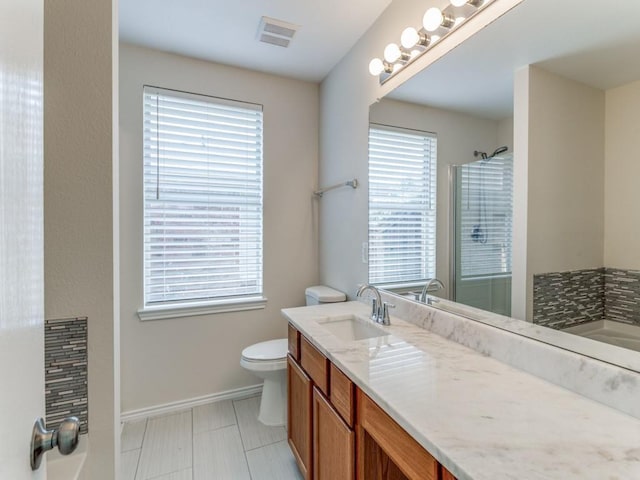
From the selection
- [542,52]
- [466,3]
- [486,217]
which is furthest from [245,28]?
[486,217]

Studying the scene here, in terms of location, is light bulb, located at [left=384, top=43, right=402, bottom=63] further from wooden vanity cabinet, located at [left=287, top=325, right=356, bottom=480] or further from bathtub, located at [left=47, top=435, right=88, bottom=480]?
bathtub, located at [left=47, top=435, right=88, bottom=480]

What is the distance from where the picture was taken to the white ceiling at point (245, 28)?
5.81 ft

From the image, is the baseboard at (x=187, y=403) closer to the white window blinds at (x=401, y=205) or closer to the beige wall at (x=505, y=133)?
the white window blinds at (x=401, y=205)

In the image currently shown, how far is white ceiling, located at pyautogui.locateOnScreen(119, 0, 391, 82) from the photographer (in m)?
1.77

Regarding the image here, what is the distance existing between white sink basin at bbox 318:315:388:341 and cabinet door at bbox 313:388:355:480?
0.39 m

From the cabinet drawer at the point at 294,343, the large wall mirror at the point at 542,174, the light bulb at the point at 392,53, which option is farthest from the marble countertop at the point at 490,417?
the light bulb at the point at 392,53

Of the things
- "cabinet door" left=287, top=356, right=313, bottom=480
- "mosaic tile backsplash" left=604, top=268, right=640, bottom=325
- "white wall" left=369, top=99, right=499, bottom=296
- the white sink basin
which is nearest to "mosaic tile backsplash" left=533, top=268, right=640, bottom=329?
"mosaic tile backsplash" left=604, top=268, right=640, bottom=325

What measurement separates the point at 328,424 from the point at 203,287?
1512 mm

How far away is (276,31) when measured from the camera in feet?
6.46

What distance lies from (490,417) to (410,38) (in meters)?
1.65

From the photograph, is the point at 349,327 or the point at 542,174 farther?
the point at 349,327

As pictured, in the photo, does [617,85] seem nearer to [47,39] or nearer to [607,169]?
[607,169]

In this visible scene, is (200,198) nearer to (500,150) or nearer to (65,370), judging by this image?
(65,370)

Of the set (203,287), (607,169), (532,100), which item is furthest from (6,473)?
(203,287)
